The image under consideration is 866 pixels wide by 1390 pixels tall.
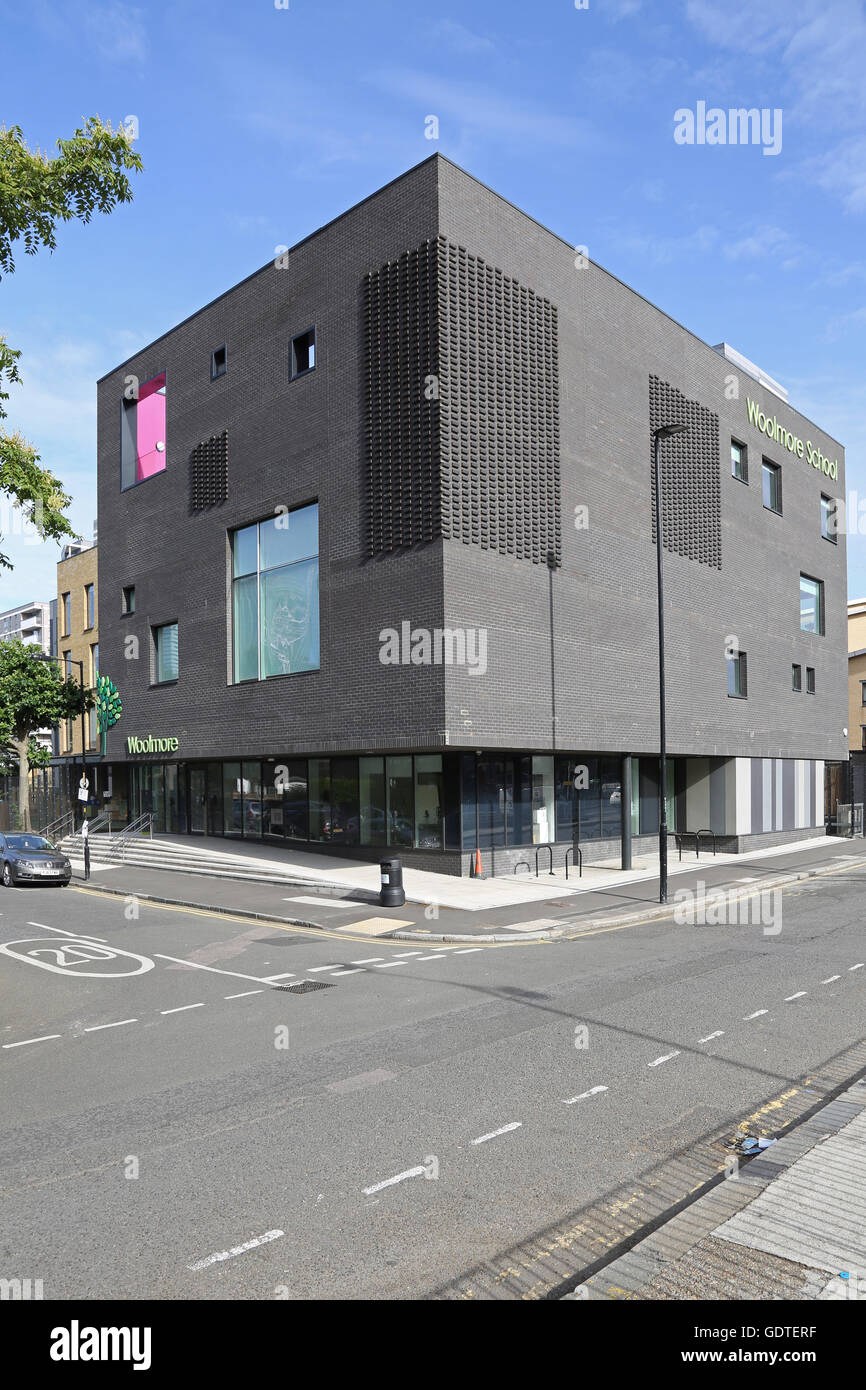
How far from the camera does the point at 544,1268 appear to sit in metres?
4.80

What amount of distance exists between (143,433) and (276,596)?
1125 centimetres

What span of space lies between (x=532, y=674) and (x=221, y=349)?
15.7m

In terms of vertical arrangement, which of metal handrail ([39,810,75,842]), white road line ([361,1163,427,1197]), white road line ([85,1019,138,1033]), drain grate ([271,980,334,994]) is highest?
white road line ([361,1163,427,1197])

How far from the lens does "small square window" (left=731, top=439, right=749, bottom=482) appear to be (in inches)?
1392

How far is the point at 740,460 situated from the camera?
3584 centimetres

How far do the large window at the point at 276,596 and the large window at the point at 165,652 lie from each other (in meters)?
3.97

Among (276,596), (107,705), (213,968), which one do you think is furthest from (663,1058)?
(107,705)

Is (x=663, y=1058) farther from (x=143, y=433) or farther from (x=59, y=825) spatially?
(x=59, y=825)

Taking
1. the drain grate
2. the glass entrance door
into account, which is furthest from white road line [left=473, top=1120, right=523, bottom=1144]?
the glass entrance door

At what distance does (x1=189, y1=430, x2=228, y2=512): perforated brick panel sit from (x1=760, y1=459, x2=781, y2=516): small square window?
2137cm

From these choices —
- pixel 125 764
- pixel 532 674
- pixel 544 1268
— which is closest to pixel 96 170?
pixel 544 1268

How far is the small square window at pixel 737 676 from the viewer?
34.2m

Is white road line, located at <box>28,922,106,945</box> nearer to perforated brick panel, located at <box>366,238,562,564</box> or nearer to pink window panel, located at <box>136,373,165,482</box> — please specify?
perforated brick panel, located at <box>366,238,562,564</box>
